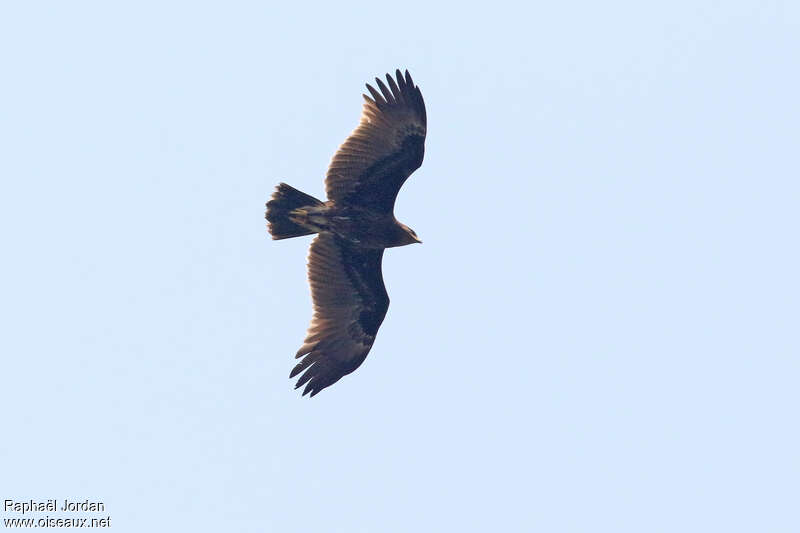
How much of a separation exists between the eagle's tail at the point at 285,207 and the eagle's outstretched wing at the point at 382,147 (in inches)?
16.1

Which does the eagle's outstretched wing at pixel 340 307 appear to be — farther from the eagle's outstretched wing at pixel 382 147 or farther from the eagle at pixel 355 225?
the eagle's outstretched wing at pixel 382 147

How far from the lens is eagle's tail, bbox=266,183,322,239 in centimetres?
1864

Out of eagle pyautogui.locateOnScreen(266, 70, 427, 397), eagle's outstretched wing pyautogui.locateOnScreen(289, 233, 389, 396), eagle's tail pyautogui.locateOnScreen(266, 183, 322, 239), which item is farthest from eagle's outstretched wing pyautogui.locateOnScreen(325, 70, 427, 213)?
eagle's outstretched wing pyautogui.locateOnScreen(289, 233, 389, 396)

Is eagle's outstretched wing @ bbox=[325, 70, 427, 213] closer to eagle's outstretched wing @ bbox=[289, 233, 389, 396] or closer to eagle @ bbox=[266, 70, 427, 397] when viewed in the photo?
eagle @ bbox=[266, 70, 427, 397]

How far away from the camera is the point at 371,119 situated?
18.2 m

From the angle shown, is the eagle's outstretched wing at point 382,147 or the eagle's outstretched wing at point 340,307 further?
the eagle's outstretched wing at point 340,307

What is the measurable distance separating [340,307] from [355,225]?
1.47 m

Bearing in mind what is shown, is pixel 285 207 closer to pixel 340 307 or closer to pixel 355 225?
pixel 355 225

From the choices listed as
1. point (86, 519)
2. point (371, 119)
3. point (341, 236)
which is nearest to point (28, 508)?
point (86, 519)

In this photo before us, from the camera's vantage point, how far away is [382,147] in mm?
18281

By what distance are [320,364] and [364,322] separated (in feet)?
3.25

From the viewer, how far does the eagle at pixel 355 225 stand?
1822 cm

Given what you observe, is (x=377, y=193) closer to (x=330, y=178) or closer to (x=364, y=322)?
(x=330, y=178)

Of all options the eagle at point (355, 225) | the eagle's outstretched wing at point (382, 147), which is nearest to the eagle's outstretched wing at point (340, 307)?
the eagle at point (355, 225)
